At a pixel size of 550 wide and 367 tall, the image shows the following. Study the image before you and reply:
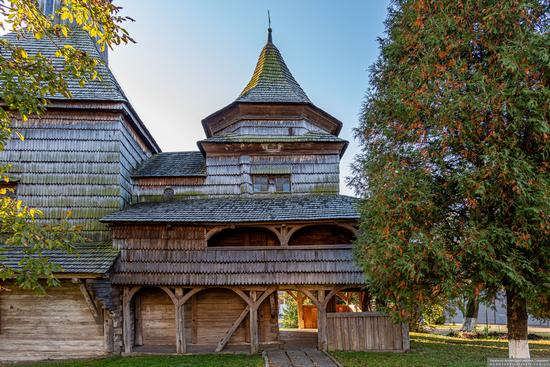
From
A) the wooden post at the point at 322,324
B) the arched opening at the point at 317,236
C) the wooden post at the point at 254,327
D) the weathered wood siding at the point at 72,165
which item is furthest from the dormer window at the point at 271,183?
the weathered wood siding at the point at 72,165

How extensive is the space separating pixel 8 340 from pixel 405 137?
11.7 metres

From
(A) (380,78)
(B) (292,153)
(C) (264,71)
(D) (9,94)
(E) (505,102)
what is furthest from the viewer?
(C) (264,71)

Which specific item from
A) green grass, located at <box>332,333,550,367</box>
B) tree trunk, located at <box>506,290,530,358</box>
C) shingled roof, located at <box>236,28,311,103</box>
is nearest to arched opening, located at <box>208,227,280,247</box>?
green grass, located at <box>332,333,550,367</box>

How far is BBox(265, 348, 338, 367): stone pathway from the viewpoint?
8.78 m

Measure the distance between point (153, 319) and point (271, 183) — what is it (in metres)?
5.70

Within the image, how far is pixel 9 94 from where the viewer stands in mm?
3750

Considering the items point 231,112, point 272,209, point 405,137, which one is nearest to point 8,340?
point 272,209

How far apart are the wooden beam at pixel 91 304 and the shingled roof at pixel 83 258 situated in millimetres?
509

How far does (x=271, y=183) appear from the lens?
492 inches

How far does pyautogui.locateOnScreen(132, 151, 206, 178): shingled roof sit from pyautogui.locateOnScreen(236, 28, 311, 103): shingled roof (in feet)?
8.96

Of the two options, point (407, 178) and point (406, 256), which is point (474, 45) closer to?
point (407, 178)

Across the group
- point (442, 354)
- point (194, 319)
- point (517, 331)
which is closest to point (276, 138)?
point (194, 319)

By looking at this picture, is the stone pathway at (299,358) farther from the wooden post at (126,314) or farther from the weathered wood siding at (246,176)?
the weathered wood siding at (246,176)

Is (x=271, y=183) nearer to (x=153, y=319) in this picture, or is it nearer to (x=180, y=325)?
(x=180, y=325)
